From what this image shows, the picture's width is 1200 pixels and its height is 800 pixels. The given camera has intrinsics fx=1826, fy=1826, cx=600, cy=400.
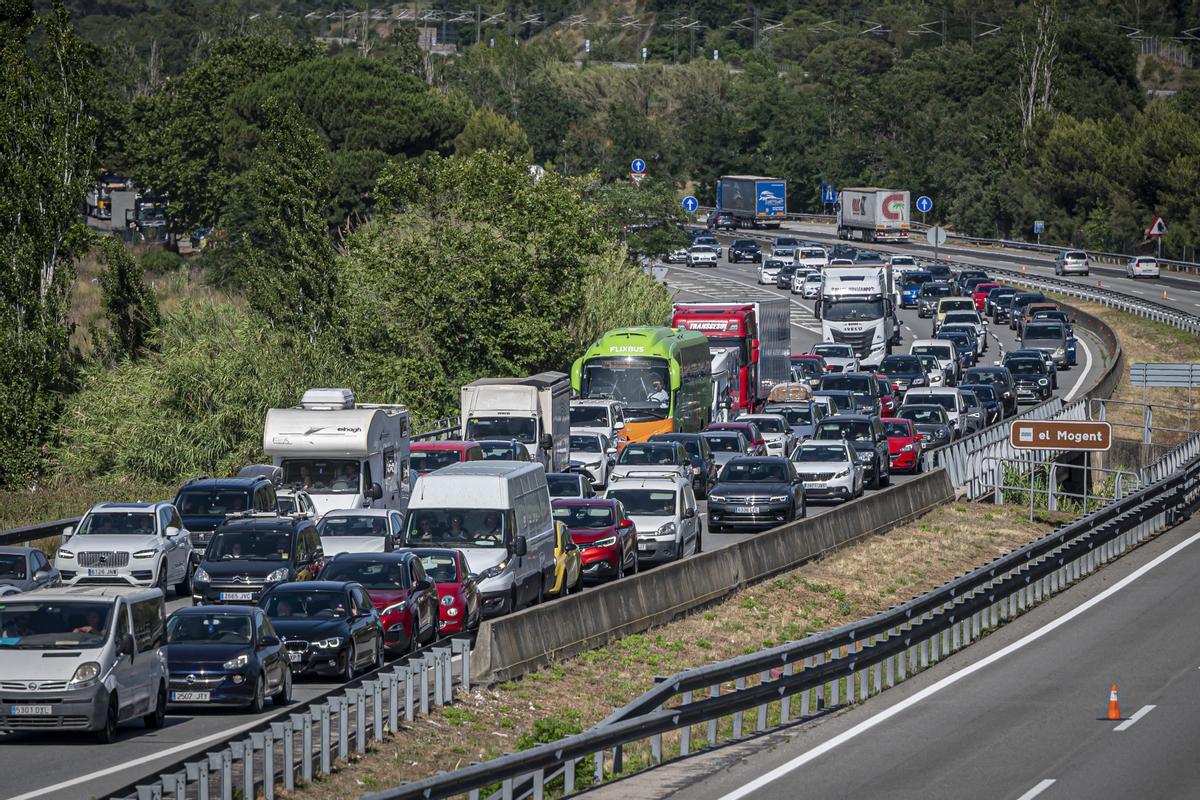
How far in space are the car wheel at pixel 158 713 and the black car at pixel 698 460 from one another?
2198 cm

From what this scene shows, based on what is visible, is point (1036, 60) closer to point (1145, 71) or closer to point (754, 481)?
point (1145, 71)

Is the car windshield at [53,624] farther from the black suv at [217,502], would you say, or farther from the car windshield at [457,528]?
the black suv at [217,502]

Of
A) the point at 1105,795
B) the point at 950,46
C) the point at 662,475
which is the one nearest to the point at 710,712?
the point at 1105,795

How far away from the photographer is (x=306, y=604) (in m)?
23.1

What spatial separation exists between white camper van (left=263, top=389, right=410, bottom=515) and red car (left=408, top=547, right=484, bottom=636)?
803 centimetres

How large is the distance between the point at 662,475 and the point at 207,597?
1043 cm

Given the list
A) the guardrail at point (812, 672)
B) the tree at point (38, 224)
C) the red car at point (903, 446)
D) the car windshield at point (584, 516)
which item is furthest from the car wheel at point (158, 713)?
the red car at point (903, 446)

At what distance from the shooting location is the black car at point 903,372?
61.2 m

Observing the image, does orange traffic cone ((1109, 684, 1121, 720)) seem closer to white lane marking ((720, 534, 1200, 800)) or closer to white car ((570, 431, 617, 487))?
white lane marking ((720, 534, 1200, 800))

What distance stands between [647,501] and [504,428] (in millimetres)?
7927

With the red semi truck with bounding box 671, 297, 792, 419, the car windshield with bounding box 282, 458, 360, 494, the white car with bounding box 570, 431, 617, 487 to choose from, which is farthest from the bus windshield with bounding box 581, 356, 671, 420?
the car windshield with bounding box 282, 458, 360, 494

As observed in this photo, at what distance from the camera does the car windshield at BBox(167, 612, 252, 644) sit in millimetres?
20969

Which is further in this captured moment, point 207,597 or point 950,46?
point 950,46

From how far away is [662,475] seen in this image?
34.9 meters
